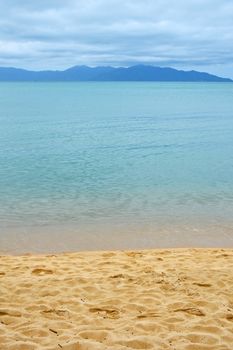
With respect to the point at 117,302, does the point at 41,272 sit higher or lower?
lower

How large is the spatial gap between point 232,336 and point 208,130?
36100 mm

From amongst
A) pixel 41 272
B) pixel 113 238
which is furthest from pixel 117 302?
pixel 113 238

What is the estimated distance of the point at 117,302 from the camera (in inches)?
281

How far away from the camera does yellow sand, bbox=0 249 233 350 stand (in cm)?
571

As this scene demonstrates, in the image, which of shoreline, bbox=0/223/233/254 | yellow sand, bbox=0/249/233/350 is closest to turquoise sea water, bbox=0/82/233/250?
shoreline, bbox=0/223/233/254

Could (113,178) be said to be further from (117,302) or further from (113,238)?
(117,302)

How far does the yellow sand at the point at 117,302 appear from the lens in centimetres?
571

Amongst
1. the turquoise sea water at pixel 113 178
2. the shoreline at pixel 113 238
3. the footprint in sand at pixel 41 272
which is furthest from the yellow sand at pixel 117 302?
the turquoise sea water at pixel 113 178

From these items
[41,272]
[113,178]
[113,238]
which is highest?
[113,178]

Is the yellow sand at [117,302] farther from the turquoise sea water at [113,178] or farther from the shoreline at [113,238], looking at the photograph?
the turquoise sea water at [113,178]

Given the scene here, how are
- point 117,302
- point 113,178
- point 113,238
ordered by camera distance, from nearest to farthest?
point 117,302 < point 113,238 < point 113,178

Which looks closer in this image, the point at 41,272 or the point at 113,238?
the point at 41,272

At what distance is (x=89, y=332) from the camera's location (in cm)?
591

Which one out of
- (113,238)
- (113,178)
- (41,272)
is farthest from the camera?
(113,178)
